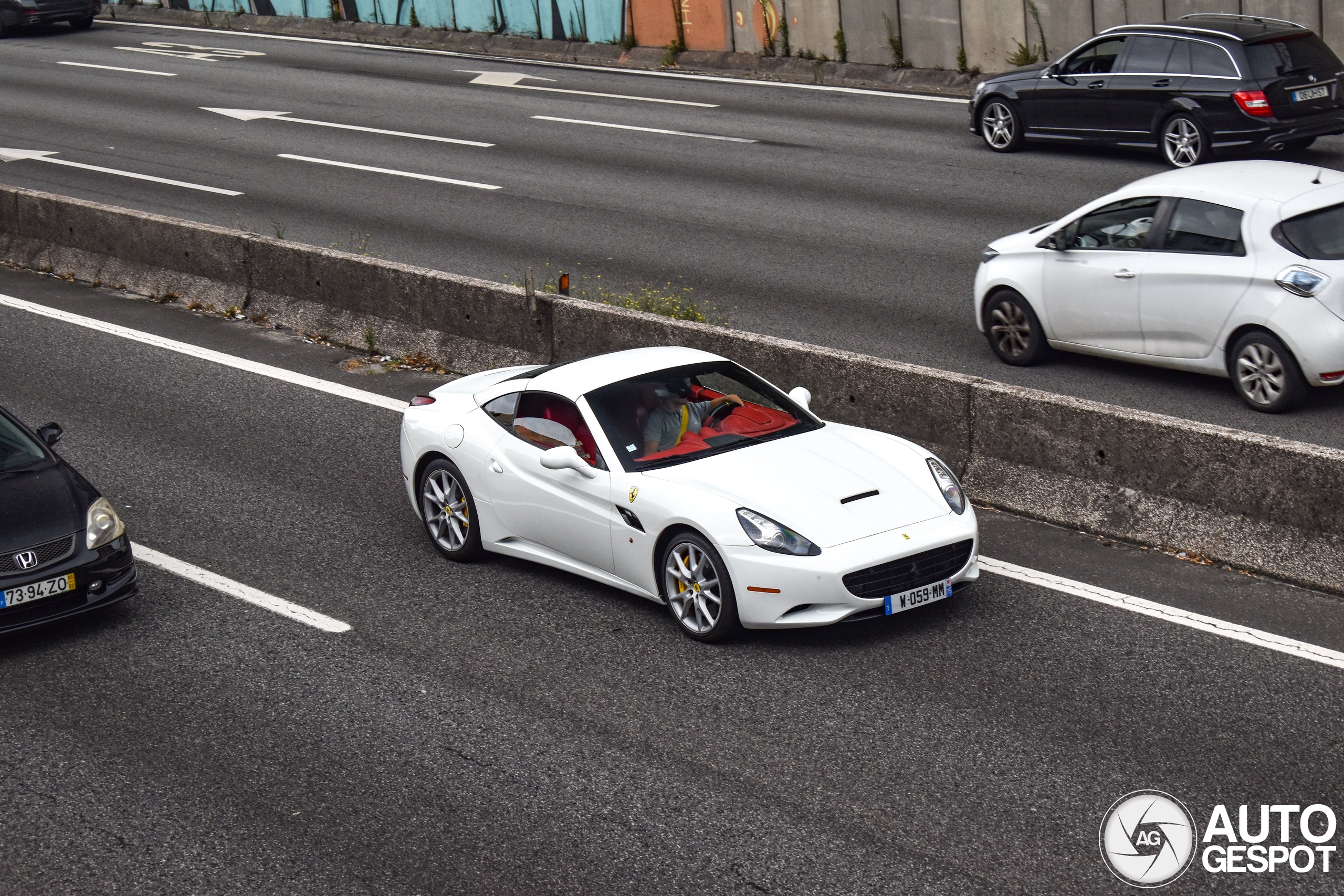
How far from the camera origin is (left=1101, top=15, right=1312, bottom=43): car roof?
1744cm

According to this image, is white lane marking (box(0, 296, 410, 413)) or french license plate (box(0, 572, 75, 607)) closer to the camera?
french license plate (box(0, 572, 75, 607))

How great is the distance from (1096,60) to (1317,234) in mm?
9150

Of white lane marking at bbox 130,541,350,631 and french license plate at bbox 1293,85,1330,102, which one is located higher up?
french license plate at bbox 1293,85,1330,102

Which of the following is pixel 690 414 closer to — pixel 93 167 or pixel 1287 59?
pixel 1287 59

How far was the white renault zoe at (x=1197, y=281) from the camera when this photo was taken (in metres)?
10.3

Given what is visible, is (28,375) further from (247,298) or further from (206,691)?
(206,691)

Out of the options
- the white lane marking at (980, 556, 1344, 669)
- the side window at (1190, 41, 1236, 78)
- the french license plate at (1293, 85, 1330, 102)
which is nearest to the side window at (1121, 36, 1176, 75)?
the side window at (1190, 41, 1236, 78)

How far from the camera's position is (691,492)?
308 inches

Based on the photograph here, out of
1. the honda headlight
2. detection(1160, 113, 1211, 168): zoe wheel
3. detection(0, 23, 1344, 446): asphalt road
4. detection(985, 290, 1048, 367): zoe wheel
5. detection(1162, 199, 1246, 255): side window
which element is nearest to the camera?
the honda headlight

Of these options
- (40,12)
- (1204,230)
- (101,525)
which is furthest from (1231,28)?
(40,12)

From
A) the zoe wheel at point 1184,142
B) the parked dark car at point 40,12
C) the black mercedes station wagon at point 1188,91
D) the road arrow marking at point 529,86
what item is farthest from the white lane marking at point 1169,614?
the parked dark car at point 40,12

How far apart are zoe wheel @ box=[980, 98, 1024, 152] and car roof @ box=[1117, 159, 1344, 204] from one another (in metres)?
8.12

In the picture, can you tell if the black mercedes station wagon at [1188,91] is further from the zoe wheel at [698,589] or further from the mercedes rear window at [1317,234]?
the zoe wheel at [698,589]

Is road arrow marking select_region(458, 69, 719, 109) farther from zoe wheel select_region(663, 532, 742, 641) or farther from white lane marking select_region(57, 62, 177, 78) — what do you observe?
zoe wheel select_region(663, 532, 742, 641)
